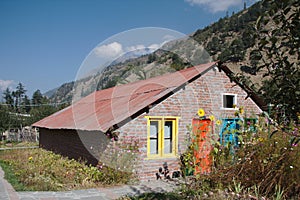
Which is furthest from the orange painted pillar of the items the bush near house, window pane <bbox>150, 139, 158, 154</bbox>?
the bush near house

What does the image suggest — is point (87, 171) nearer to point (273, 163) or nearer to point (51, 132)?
point (273, 163)

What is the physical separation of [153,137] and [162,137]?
1.02ft

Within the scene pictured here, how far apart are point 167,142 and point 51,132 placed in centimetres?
863

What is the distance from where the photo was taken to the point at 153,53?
12188 mm

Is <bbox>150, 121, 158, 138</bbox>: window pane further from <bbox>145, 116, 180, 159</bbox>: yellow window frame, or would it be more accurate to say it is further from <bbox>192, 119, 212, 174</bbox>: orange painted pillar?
<bbox>192, 119, 212, 174</bbox>: orange painted pillar

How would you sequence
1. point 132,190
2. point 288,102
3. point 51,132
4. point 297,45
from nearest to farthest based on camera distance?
1. point 297,45
2. point 288,102
3. point 132,190
4. point 51,132

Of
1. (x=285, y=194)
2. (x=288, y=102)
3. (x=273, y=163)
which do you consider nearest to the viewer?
(x=288, y=102)

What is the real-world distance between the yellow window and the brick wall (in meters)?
0.18

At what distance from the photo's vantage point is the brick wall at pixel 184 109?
373 inches

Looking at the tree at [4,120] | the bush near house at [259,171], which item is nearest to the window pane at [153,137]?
the bush near house at [259,171]

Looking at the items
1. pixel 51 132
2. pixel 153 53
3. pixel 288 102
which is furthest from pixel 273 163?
pixel 51 132

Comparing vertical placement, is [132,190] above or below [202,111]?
below

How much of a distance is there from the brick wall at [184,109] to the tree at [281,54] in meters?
6.42

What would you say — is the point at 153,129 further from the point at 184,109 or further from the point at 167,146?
the point at 184,109
